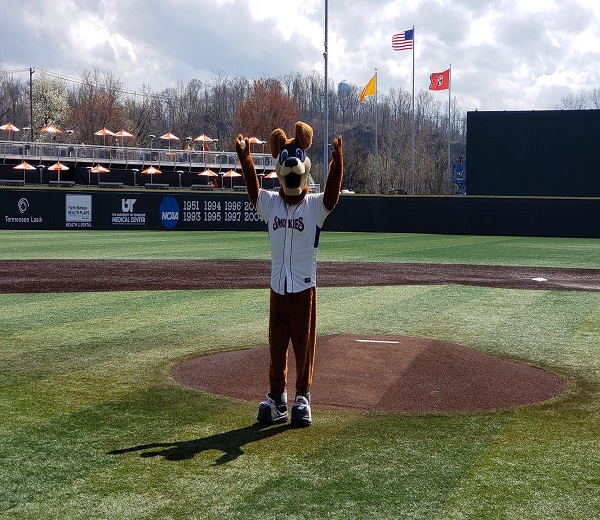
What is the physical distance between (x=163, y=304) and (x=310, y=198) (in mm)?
6505

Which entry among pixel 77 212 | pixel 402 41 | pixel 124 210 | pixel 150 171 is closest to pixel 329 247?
pixel 124 210

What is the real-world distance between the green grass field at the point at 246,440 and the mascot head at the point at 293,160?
162 cm

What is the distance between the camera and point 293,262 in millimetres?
5805

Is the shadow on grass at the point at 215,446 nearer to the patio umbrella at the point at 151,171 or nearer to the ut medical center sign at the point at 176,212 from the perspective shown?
the ut medical center sign at the point at 176,212

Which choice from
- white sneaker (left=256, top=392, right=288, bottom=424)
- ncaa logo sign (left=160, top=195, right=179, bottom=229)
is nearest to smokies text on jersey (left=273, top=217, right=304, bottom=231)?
white sneaker (left=256, top=392, right=288, bottom=424)

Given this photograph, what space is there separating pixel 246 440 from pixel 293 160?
74.5 inches

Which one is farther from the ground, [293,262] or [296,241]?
[296,241]

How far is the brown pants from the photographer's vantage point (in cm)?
581

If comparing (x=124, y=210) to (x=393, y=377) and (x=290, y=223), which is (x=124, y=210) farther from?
(x=290, y=223)

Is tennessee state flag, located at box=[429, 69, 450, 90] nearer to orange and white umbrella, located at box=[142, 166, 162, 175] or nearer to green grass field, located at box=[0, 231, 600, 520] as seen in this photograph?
orange and white umbrella, located at box=[142, 166, 162, 175]

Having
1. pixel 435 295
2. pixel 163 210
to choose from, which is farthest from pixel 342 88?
pixel 435 295

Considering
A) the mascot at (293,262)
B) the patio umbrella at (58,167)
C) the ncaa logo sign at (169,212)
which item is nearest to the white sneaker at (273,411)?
the mascot at (293,262)

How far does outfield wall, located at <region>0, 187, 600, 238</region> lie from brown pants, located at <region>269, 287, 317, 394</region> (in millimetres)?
29463

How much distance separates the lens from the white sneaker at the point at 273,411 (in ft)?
18.7
